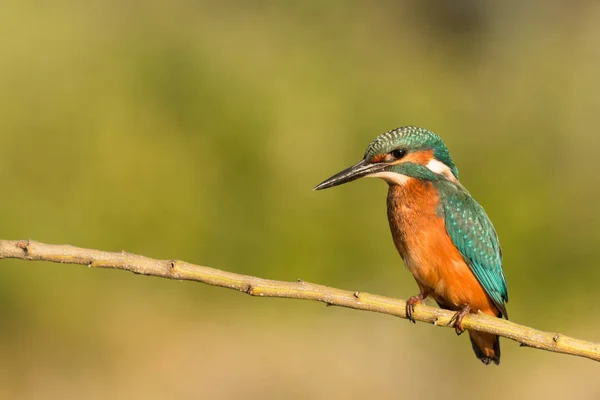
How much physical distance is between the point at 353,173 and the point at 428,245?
365 millimetres

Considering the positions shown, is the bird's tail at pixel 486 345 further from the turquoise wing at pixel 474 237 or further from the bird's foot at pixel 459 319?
the bird's foot at pixel 459 319

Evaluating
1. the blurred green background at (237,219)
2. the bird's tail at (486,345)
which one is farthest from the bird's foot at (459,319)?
the blurred green background at (237,219)

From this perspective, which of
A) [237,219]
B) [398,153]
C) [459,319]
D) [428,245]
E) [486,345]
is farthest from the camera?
[237,219]

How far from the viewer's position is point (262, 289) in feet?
4.92

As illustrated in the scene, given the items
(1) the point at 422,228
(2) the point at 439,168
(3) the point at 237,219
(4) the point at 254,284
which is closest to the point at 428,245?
(1) the point at 422,228

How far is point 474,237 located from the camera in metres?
2.30

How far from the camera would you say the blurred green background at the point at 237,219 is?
4.73 metres

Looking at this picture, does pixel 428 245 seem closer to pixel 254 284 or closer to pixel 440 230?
pixel 440 230

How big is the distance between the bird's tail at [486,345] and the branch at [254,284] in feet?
1.90

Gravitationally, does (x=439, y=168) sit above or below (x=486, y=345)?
above

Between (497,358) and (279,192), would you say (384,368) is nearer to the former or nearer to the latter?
(279,192)

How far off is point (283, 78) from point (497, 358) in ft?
10.7

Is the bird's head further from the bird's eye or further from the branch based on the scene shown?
the branch

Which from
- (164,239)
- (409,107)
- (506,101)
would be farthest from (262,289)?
(506,101)
